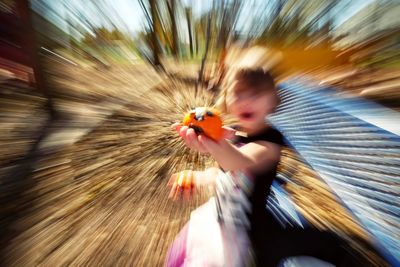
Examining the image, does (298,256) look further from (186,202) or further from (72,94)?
(72,94)

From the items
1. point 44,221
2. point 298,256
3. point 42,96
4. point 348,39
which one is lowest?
point 44,221

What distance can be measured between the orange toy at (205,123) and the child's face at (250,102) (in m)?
0.05

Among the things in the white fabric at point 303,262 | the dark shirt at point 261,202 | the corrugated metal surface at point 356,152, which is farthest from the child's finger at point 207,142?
the corrugated metal surface at point 356,152

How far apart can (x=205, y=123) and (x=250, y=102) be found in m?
0.10

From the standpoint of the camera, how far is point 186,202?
49.7 inches

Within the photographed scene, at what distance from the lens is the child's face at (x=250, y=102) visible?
66 centimetres

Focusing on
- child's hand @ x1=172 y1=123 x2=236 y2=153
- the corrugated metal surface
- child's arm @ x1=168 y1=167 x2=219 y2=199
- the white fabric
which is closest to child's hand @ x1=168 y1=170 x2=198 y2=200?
child's arm @ x1=168 y1=167 x2=219 y2=199

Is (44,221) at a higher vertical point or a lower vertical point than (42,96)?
lower

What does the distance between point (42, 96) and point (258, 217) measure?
78.7 inches

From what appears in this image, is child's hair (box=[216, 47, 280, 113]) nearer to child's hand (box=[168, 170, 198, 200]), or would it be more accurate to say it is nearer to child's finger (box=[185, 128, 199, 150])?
child's finger (box=[185, 128, 199, 150])

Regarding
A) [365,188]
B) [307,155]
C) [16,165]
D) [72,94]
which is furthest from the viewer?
[72,94]

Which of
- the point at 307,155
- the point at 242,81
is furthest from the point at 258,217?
the point at 307,155

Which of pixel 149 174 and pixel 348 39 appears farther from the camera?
pixel 348 39

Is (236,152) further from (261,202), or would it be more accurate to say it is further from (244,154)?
(261,202)
